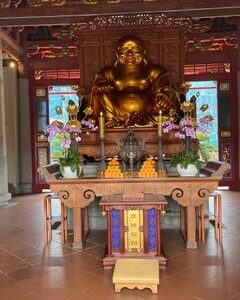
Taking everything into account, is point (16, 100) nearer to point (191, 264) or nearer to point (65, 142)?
point (65, 142)

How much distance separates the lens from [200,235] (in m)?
4.30

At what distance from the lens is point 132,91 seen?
6234 millimetres

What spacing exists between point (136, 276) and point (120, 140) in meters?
2.90

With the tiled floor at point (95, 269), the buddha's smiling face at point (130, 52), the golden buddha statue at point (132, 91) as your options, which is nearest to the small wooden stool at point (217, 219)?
the tiled floor at point (95, 269)

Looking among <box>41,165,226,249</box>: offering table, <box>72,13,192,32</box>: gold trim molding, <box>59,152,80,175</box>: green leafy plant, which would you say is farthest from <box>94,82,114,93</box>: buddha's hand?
<box>41,165,226,249</box>: offering table

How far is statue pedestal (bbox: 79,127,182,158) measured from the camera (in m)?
5.71

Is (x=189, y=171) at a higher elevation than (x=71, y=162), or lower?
lower

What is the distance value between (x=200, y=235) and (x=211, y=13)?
3.22 m

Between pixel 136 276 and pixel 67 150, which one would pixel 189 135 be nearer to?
Result: pixel 67 150

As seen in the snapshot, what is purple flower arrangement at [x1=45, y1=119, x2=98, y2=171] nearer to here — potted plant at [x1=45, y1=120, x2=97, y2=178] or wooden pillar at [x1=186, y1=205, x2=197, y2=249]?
potted plant at [x1=45, y1=120, x2=97, y2=178]

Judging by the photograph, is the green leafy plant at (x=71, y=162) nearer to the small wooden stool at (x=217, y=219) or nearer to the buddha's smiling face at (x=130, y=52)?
the small wooden stool at (x=217, y=219)

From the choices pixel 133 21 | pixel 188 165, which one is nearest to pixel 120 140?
pixel 188 165

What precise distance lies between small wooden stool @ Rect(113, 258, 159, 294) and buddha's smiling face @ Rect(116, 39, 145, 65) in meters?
3.89

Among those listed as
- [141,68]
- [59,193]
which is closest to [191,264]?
[59,193]
